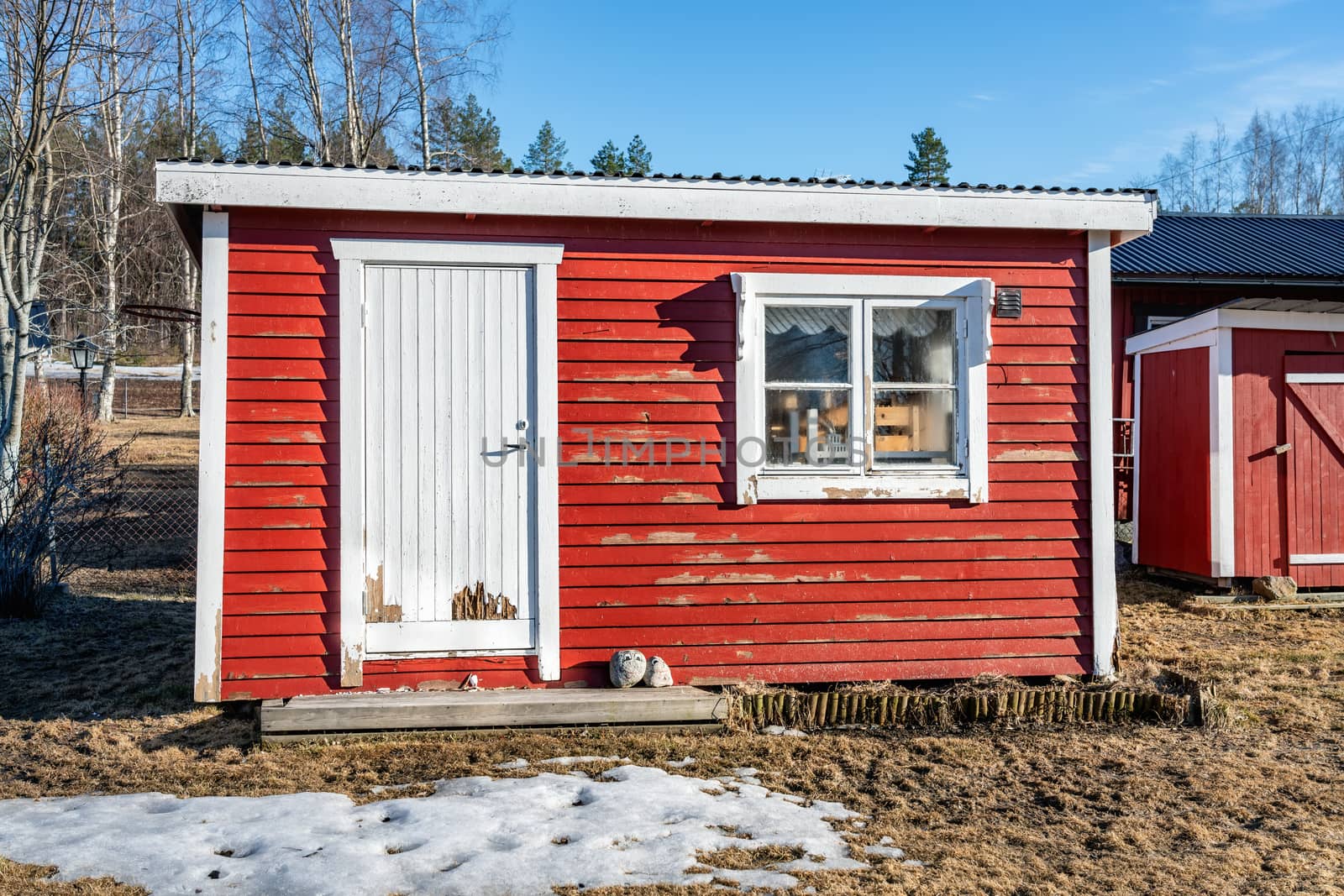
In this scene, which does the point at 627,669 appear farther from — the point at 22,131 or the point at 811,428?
the point at 22,131

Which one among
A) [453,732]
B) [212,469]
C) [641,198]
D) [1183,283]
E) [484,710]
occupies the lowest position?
[453,732]

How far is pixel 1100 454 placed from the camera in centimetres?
568

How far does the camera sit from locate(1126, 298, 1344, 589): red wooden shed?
8.22 meters

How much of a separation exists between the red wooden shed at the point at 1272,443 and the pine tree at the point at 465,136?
1221 cm

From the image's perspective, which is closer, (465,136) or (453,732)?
(453,732)

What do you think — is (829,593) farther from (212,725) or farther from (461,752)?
(212,725)

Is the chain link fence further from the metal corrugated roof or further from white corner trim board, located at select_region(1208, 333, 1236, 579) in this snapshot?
the metal corrugated roof

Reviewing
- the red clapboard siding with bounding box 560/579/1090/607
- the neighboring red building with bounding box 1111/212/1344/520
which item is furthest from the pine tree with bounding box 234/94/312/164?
the red clapboard siding with bounding box 560/579/1090/607

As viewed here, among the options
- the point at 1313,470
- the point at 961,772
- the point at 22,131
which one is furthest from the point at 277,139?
the point at 961,772

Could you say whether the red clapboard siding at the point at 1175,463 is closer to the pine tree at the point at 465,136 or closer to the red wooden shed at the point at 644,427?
the red wooden shed at the point at 644,427

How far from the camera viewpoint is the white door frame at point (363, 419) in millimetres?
5070

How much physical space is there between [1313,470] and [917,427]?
4809 millimetres

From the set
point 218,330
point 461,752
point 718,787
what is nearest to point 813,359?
point 718,787

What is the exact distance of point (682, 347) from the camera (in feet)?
17.8
